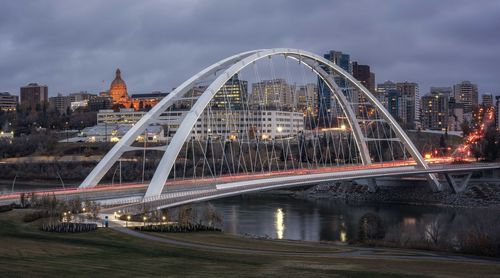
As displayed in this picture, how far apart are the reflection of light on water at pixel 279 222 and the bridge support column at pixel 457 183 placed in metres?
22.6

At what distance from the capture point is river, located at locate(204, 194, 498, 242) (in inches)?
→ 1789

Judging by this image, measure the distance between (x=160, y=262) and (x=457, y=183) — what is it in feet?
210

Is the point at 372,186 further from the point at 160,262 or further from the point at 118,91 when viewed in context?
the point at 118,91

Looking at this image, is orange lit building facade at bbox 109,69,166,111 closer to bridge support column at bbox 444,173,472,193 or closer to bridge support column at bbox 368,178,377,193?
bridge support column at bbox 368,178,377,193

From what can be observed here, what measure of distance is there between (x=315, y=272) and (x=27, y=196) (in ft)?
72.6

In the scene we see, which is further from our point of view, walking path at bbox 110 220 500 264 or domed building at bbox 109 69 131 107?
domed building at bbox 109 69 131 107

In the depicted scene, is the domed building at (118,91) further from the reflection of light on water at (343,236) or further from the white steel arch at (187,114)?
the reflection of light on water at (343,236)

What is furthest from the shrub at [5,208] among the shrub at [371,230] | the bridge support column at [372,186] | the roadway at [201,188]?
the bridge support column at [372,186]

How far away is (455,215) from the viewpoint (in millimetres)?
62062

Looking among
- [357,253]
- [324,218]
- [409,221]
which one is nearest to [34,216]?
[357,253]

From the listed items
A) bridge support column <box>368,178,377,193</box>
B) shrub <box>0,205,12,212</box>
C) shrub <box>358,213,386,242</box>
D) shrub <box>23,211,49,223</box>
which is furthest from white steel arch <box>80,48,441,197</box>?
bridge support column <box>368,178,377,193</box>

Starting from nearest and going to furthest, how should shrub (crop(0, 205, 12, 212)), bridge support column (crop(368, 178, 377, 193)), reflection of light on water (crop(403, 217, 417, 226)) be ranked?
shrub (crop(0, 205, 12, 212)), reflection of light on water (crop(403, 217, 417, 226)), bridge support column (crop(368, 178, 377, 193))

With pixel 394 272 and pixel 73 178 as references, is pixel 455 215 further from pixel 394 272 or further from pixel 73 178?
pixel 73 178

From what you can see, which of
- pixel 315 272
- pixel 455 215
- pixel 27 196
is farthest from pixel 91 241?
pixel 455 215
